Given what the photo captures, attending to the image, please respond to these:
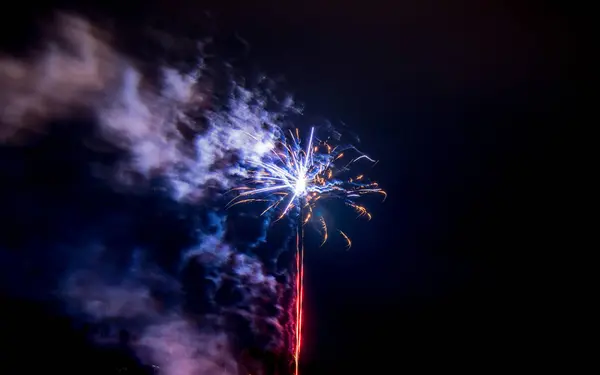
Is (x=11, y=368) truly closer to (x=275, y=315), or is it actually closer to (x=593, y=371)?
(x=275, y=315)

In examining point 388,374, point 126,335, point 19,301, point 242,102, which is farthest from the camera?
point 388,374

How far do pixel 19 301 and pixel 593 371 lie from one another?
71.9 feet

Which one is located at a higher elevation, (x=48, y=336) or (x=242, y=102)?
(x=242, y=102)

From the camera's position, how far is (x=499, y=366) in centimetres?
1662

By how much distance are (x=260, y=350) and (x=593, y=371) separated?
13.3 metres

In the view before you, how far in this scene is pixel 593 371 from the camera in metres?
14.5

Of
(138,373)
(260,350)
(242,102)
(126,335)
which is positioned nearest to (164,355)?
(126,335)

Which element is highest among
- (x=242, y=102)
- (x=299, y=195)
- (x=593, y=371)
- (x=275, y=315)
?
(x=242, y=102)

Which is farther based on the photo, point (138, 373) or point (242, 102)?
point (138, 373)

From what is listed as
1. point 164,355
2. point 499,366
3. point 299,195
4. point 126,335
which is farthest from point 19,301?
point 499,366

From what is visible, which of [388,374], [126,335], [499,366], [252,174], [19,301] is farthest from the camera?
[388,374]

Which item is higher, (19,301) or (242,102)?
(242,102)

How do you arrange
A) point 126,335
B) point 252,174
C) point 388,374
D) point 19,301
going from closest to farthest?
point 252,174 < point 19,301 < point 126,335 < point 388,374

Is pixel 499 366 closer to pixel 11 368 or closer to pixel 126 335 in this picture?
pixel 126 335
